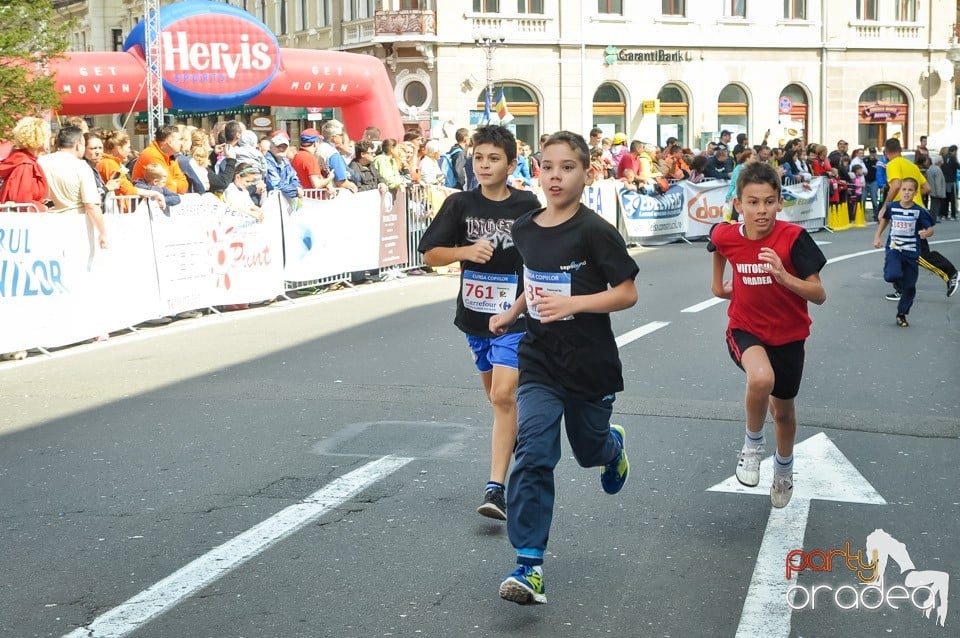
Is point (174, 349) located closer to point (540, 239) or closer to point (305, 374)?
point (305, 374)

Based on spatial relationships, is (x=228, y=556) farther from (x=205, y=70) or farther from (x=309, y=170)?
(x=205, y=70)

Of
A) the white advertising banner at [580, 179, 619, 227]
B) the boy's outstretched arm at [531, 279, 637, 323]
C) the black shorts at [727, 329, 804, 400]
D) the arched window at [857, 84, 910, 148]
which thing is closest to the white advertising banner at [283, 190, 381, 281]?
the white advertising banner at [580, 179, 619, 227]

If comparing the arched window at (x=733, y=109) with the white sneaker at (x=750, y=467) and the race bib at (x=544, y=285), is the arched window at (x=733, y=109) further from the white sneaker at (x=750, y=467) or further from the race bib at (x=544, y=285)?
the race bib at (x=544, y=285)

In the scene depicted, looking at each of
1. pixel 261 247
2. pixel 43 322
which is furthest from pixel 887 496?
pixel 261 247

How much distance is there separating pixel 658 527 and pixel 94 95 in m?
18.3

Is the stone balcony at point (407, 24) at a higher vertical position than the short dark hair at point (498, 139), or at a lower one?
higher

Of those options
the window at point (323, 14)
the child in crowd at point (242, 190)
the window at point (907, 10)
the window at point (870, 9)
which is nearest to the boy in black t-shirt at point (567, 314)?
the child in crowd at point (242, 190)

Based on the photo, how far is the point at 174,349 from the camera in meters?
11.6

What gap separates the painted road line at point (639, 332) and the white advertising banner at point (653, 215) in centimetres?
1048

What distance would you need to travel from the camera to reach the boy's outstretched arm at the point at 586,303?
503 centimetres

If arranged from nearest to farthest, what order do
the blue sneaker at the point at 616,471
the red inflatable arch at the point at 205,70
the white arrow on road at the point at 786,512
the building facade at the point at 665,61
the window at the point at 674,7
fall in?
the white arrow on road at the point at 786,512 → the blue sneaker at the point at 616,471 → the red inflatable arch at the point at 205,70 → the building facade at the point at 665,61 → the window at the point at 674,7

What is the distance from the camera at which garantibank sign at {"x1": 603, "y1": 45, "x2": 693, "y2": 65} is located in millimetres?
50094

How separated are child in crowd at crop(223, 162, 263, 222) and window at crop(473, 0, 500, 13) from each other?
36465mm

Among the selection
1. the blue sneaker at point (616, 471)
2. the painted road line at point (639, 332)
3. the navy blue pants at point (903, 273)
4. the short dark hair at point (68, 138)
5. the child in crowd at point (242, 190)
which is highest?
the short dark hair at point (68, 138)
